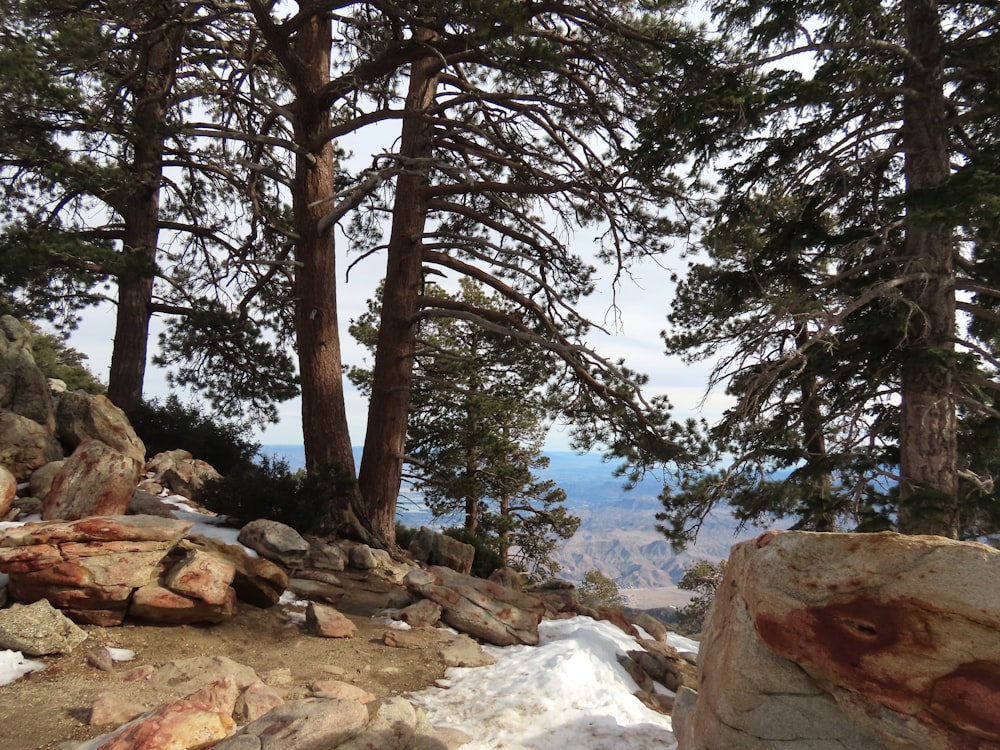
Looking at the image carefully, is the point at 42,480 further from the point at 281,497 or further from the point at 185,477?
the point at 185,477

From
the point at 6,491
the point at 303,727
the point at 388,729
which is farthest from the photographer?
the point at 6,491

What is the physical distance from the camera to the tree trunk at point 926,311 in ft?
22.8

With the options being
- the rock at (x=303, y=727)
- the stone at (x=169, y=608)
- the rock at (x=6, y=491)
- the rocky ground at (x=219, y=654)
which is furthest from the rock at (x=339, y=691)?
the rock at (x=6, y=491)

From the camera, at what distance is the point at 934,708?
2932mm

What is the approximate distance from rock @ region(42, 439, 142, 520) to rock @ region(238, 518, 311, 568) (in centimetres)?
145

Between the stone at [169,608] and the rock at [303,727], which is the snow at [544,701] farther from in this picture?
the rock at [303,727]

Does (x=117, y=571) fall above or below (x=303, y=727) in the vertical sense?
above

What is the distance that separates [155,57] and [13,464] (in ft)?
32.3

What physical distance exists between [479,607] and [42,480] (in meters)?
5.58

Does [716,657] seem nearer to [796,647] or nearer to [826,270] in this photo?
[796,647]

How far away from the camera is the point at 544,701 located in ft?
16.7

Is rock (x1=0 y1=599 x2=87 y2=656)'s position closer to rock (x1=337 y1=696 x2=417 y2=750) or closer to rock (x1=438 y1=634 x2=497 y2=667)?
rock (x1=337 y1=696 x2=417 y2=750)

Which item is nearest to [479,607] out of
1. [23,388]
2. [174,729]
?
[174,729]

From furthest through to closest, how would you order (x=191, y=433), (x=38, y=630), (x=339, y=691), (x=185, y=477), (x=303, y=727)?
(x=191, y=433)
(x=185, y=477)
(x=38, y=630)
(x=339, y=691)
(x=303, y=727)
